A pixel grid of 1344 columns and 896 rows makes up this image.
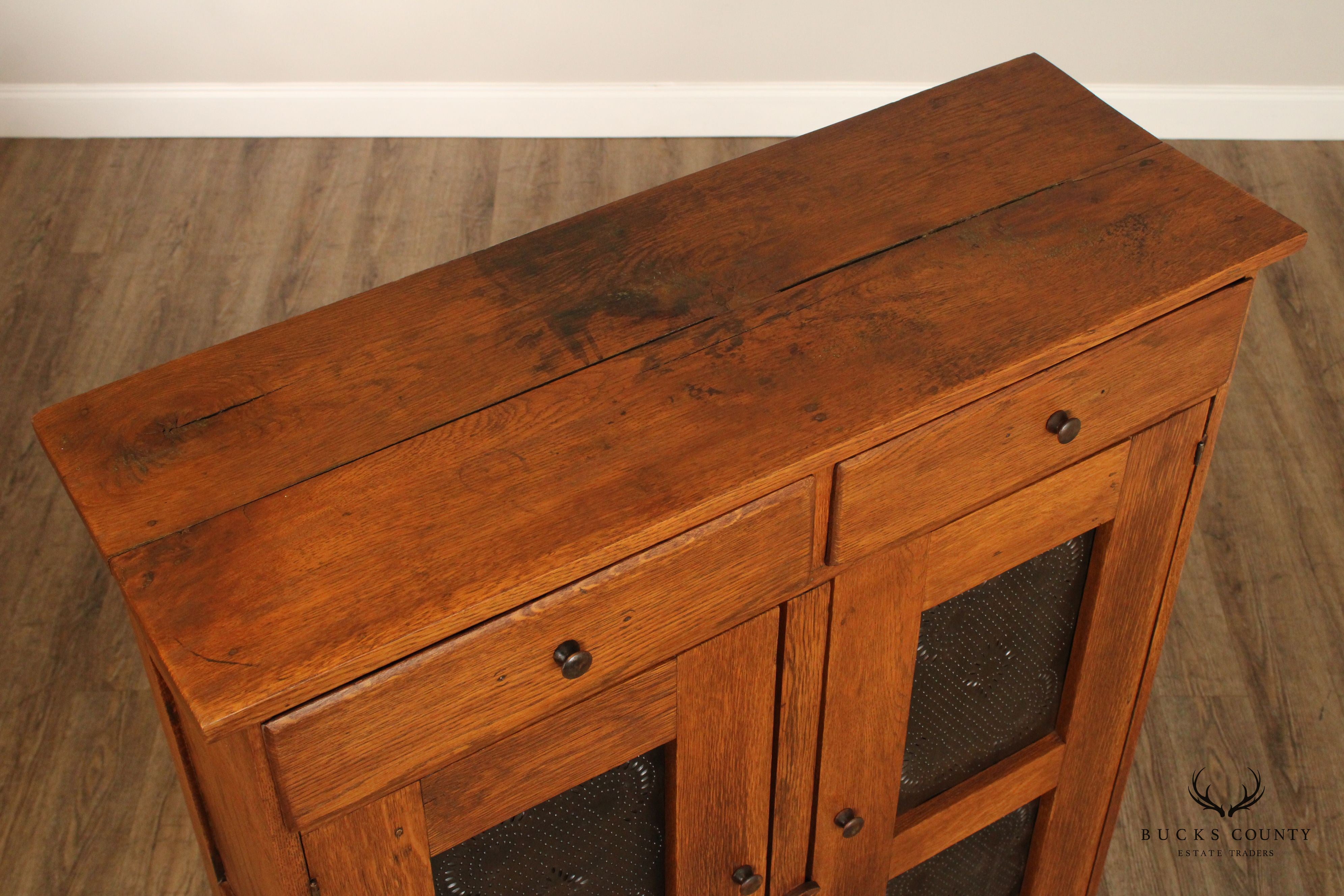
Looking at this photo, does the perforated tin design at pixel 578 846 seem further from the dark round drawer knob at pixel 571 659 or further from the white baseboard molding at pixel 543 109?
the white baseboard molding at pixel 543 109

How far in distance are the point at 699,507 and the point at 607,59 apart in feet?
8.09

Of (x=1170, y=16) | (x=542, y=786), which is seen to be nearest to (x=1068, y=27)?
(x=1170, y=16)

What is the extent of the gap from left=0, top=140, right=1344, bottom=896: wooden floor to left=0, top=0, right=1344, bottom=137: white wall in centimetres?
8

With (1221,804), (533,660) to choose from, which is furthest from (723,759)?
(1221,804)

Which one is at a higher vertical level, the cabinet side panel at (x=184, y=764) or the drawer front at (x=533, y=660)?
the drawer front at (x=533, y=660)

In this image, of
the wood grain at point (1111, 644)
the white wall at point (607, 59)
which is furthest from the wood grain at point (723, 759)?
the white wall at point (607, 59)

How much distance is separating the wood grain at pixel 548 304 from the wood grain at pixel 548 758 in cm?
26

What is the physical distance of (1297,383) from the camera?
2.80 meters

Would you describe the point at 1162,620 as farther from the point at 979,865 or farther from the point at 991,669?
the point at 979,865

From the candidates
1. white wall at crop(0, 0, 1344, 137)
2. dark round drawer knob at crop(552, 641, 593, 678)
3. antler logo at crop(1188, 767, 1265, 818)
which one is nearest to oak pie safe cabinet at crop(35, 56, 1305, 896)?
dark round drawer knob at crop(552, 641, 593, 678)

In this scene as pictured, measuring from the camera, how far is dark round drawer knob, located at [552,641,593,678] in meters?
1.09

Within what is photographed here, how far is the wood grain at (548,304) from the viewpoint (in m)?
1.14

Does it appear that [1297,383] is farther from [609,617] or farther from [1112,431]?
[609,617]

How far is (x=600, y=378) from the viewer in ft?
3.94
